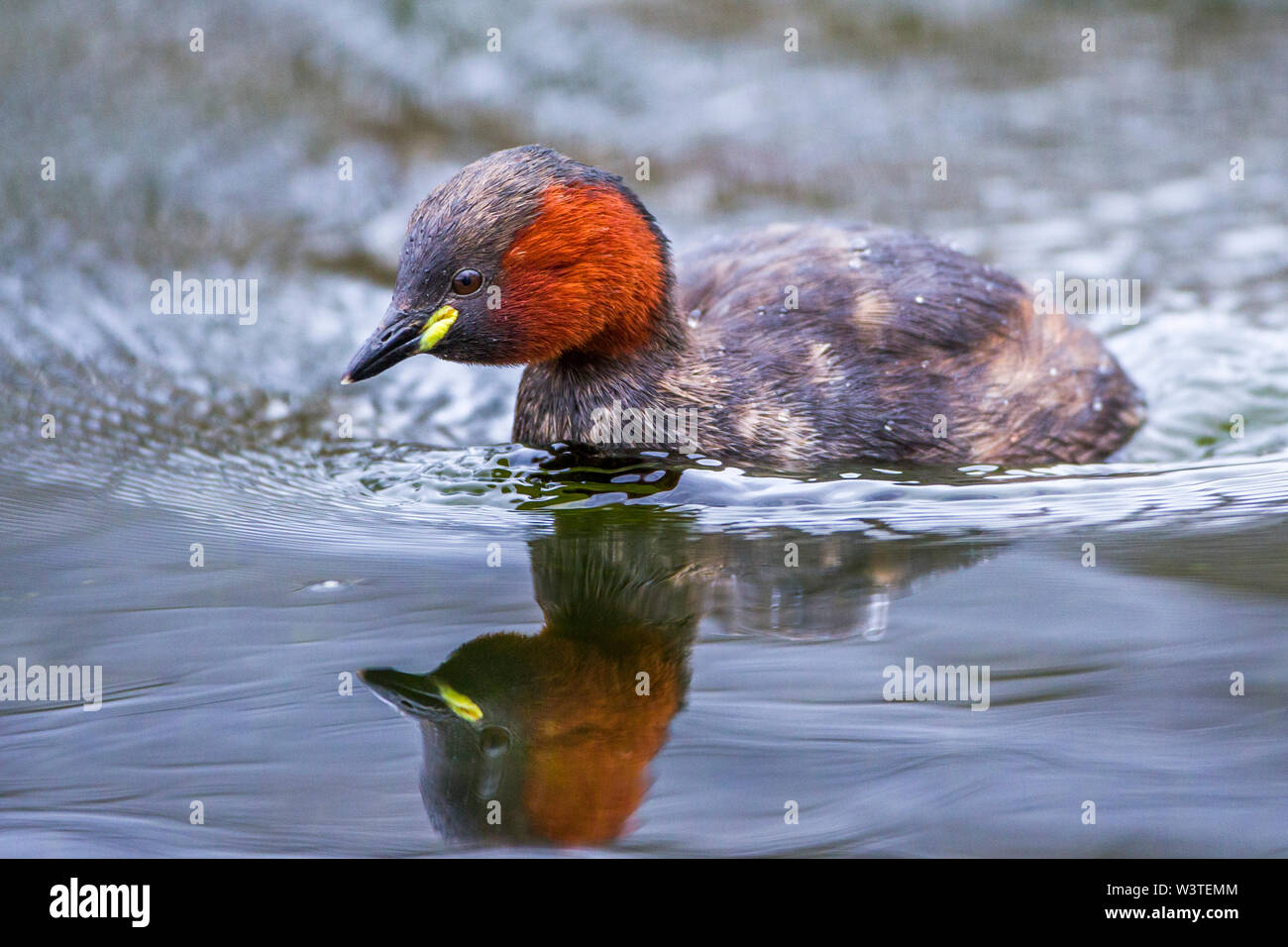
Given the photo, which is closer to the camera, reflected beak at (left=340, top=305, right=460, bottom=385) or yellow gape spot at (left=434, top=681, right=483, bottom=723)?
yellow gape spot at (left=434, top=681, right=483, bottom=723)

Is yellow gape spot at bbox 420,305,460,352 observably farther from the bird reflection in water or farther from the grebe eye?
the bird reflection in water

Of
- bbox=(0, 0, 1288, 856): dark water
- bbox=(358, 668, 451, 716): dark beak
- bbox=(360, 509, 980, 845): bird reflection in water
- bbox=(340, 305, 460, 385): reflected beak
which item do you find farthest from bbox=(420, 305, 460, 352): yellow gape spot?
bbox=(358, 668, 451, 716): dark beak

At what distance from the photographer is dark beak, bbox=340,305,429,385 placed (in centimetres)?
518

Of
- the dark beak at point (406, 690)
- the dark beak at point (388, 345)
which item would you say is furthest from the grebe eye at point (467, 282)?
the dark beak at point (406, 690)

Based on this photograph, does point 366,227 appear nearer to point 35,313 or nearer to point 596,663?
point 35,313

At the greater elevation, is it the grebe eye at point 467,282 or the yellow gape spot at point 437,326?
the grebe eye at point 467,282

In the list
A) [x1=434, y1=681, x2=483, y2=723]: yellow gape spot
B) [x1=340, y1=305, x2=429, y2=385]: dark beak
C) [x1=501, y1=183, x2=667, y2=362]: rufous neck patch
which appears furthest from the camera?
[x1=501, y1=183, x2=667, y2=362]: rufous neck patch

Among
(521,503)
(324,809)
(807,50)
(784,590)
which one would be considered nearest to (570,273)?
(521,503)

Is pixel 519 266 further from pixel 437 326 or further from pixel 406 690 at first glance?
pixel 406 690

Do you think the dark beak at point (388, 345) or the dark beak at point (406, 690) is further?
the dark beak at point (388, 345)

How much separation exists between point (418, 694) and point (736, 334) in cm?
236

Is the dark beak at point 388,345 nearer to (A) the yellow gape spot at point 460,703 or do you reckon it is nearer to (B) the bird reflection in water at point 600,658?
(B) the bird reflection in water at point 600,658

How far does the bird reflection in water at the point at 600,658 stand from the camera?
3.54 m

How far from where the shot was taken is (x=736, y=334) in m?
5.80
